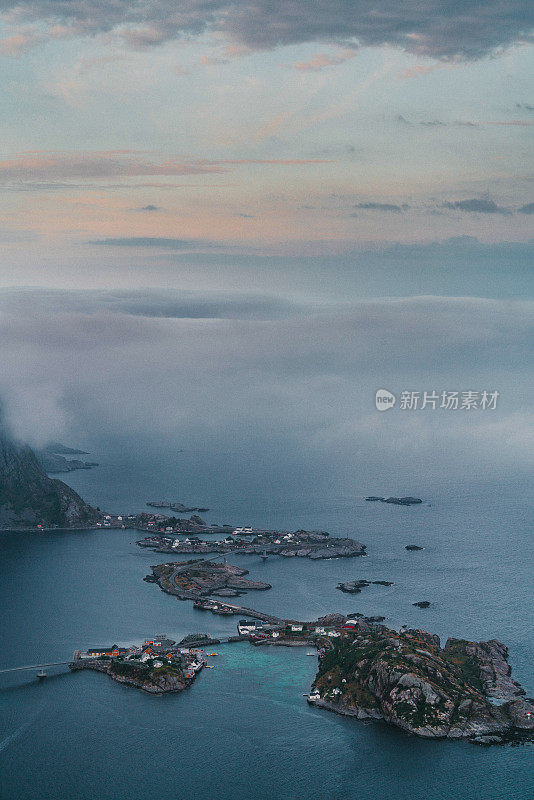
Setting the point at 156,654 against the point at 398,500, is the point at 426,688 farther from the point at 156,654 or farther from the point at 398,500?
the point at 398,500

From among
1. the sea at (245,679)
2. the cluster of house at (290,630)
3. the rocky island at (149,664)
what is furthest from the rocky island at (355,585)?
the rocky island at (149,664)

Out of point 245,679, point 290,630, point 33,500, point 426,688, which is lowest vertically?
point 245,679

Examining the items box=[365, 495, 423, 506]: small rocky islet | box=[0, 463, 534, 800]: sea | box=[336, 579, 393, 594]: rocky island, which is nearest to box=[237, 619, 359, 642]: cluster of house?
box=[0, 463, 534, 800]: sea

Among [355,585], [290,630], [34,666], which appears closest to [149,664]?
[34,666]

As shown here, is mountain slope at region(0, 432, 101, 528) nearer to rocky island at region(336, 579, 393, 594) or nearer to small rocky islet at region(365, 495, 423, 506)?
small rocky islet at region(365, 495, 423, 506)

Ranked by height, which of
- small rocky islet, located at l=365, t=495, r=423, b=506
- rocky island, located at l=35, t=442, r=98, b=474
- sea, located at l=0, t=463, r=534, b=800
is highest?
rocky island, located at l=35, t=442, r=98, b=474

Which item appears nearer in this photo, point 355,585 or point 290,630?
point 290,630

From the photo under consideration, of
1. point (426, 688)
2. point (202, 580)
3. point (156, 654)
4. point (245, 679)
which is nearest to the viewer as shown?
point (426, 688)
